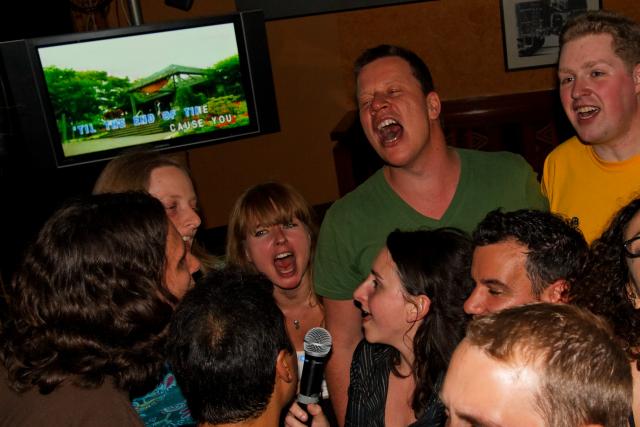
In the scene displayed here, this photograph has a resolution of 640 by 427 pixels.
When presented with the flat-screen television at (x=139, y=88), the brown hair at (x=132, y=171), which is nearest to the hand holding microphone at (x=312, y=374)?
the brown hair at (x=132, y=171)

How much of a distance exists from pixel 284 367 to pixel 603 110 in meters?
1.38

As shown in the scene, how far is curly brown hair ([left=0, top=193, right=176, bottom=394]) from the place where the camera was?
5.11ft

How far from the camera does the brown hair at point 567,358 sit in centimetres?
108

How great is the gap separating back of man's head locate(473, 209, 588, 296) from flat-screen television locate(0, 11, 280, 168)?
3.30 metres

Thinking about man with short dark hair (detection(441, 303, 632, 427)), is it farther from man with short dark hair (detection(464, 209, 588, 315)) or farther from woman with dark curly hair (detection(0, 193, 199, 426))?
woman with dark curly hair (detection(0, 193, 199, 426))

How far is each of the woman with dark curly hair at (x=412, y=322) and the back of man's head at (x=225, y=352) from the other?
526mm

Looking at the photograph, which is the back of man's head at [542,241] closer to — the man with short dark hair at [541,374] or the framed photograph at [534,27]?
the man with short dark hair at [541,374]

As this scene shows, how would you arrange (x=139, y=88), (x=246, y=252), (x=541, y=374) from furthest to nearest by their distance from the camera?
(x=139, y=88)
(x=246, y=252)
(x=541, y=374)

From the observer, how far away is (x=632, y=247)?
4.99ft

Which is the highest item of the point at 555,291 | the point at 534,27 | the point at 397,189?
the point at 534,27

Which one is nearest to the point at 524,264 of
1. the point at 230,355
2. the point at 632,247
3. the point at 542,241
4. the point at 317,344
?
the point at 542,241

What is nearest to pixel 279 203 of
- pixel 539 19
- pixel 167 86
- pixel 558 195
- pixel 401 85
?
pixel 401 85

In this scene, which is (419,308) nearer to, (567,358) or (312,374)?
(312,374)

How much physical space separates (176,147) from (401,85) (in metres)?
2.96
